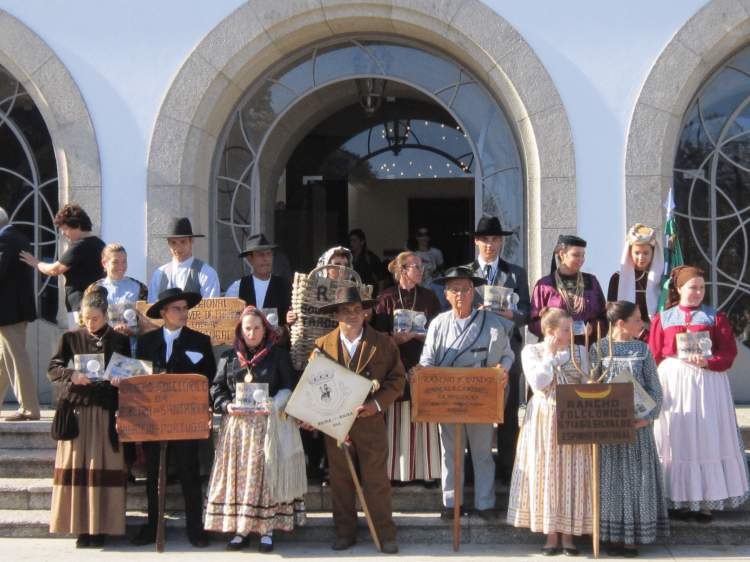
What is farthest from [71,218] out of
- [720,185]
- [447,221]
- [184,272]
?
[447,221]

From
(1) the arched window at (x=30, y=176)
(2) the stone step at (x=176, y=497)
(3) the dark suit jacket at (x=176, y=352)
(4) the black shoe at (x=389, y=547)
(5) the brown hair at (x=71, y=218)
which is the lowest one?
(4) the black shoe at (x=389, y=547)

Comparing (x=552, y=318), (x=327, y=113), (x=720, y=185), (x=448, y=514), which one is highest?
(x=327, y=113)

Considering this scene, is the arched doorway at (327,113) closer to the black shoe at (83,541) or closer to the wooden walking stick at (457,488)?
the wooden walking stick at (457,488)

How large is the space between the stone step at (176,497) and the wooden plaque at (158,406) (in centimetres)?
91

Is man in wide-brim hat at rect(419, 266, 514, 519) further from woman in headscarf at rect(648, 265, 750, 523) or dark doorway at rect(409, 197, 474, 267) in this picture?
dark doorway at rect(409, 197, 474, 267)

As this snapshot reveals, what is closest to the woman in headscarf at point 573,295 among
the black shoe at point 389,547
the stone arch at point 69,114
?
the black shoe at point 389,547

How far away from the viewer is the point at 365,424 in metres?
6.68

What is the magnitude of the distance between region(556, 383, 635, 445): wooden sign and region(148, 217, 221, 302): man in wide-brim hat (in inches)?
120

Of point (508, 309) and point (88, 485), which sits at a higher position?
point (508, 309)

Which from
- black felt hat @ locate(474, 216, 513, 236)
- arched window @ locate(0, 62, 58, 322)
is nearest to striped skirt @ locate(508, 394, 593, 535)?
black felt hat @ locate(474, 216, 513, 236)

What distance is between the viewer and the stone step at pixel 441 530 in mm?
6770

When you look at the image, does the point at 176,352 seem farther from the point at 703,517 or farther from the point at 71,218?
the point at 703,517

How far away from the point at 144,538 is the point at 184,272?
2.14 meters

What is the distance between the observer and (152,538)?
6.89 meters
